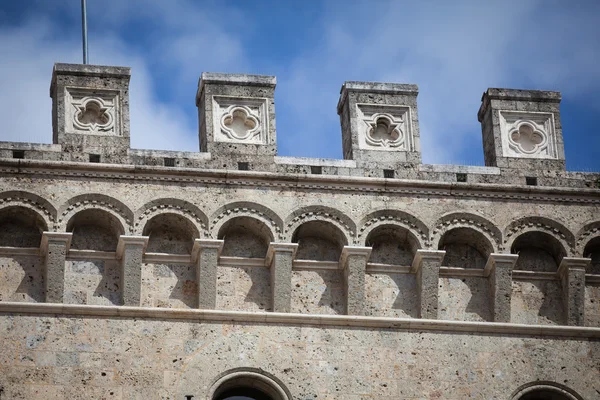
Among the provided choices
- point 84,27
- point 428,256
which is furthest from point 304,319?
point 84,27

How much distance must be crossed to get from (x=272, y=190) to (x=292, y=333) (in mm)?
1973

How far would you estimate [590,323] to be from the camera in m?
26.6

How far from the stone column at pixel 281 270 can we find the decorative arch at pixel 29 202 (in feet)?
9.13

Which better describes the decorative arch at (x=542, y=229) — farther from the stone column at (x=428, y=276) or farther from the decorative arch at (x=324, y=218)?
the decorative arch at (x=324, y=218)

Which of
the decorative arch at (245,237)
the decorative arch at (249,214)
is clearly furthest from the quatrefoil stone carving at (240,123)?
the decorative arch at (245,237)

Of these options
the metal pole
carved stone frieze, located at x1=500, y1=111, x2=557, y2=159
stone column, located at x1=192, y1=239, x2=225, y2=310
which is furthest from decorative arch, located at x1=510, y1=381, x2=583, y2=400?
the metal pole

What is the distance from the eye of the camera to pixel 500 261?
26500 millimetres

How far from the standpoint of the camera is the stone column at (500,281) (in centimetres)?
2633

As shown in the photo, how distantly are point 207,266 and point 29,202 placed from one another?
236 cm

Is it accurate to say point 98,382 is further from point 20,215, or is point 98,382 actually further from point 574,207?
point 574,207

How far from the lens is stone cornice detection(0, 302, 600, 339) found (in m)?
25.3

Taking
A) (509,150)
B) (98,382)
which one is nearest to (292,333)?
(98,382)

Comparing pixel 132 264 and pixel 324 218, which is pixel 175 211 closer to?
pixel 132 264

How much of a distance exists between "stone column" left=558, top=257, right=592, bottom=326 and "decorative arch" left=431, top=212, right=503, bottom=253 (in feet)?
2.92
